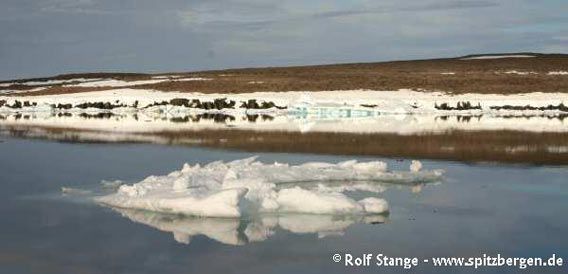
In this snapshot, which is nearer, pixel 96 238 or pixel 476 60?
pixel 96 238

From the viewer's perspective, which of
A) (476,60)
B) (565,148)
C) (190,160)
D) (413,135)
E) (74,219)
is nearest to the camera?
(74,219)

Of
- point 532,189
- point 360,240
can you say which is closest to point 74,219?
point 360,240

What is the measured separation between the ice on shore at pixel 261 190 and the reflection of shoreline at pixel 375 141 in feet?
11.9

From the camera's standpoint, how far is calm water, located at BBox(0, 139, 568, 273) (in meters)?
6.36

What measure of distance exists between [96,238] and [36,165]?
23.1 feet

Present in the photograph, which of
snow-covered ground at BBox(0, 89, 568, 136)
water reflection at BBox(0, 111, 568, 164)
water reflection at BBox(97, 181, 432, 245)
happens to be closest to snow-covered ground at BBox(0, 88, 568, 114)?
snow-covered ground at BBox(0, 89, 568, 136)

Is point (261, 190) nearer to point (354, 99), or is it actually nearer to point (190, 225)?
point (190, 225)

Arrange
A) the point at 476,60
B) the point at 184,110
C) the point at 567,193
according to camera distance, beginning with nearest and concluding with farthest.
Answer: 1. the point at 567,193
2. the point at 184,110
3. the point at 476,60

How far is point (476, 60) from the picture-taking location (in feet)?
283

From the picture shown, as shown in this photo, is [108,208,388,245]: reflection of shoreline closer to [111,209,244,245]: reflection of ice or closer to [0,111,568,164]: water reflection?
[111,209,244,245]: reflection of ice

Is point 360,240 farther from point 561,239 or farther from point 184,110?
point 184,110

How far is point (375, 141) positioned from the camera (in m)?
18.8

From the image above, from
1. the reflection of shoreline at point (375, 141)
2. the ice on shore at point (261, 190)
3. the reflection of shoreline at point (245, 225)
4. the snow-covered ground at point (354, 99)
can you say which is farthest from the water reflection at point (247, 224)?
the snow-covered ground at point (354, 99)

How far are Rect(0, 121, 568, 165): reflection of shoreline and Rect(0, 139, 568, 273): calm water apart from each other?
12.5ft
